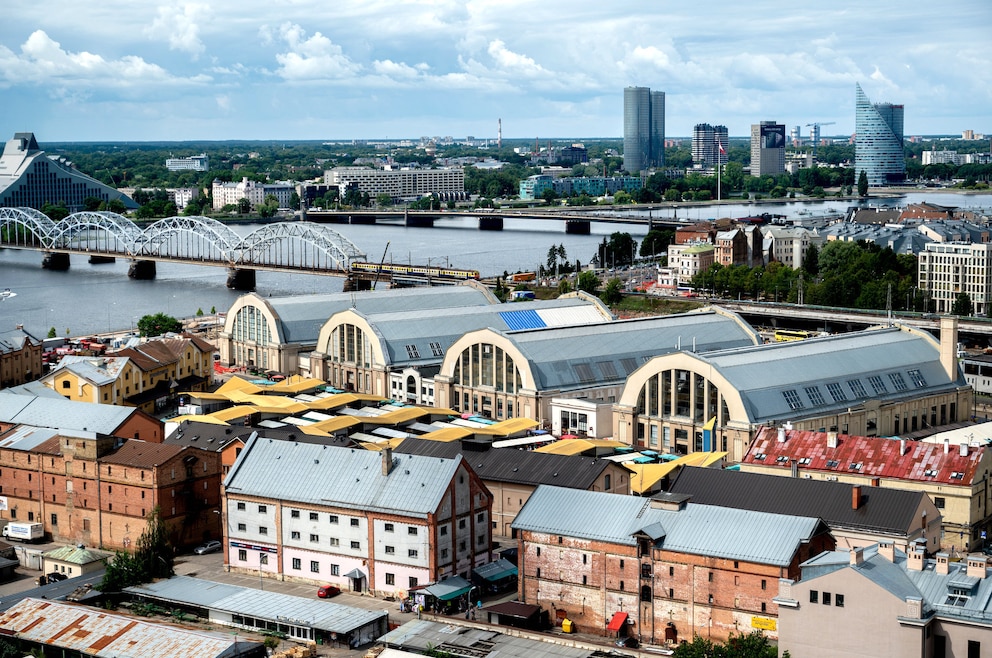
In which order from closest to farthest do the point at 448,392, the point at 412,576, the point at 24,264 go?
the point at 412,576
the point at 448,392
the point at 24,264

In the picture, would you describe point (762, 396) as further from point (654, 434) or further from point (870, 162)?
point (870, 162)

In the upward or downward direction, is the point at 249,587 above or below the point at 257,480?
below

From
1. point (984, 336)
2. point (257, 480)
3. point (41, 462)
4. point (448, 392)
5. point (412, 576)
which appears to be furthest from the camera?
point (984, 336)

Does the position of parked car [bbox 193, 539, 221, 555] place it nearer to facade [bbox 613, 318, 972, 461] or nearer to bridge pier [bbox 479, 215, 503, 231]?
facade [bbox 613, 318, 972, 461]

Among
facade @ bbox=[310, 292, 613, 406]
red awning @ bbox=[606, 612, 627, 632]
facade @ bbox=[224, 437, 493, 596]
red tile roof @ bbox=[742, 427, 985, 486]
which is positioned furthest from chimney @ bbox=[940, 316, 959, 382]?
red awning @ bbox=[606, 612, 627, 632]

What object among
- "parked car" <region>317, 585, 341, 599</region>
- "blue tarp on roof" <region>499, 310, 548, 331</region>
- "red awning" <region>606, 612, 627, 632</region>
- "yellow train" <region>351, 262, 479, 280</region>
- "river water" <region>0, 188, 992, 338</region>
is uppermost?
"blue tarp on roof" <region>499, 310, 548, 331</region>

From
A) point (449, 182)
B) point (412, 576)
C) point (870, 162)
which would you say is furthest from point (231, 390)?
point (870, 162)
